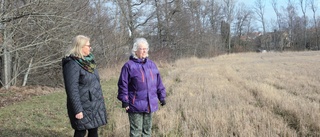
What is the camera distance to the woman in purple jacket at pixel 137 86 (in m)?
4.38

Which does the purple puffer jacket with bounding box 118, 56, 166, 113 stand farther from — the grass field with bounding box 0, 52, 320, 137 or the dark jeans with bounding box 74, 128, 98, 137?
the grass field with bounding box 0, 52, 320, 137

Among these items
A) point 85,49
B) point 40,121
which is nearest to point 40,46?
point 40,121

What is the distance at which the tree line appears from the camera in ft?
37.5

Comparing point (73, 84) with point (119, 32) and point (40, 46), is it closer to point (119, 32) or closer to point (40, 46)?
point (40, 46)

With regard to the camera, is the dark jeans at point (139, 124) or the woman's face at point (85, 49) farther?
the dark jeans at point (139, 124)

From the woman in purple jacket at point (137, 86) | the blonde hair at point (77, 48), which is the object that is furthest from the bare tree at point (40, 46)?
the blonde hair at point (77, 48)

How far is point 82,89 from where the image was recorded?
4027 mm

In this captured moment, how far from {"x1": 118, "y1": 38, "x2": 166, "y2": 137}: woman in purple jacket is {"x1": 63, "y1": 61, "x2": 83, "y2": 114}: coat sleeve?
0.67 metres

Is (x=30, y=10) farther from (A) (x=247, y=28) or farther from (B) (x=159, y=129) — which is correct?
(A) (x=247, y=28)

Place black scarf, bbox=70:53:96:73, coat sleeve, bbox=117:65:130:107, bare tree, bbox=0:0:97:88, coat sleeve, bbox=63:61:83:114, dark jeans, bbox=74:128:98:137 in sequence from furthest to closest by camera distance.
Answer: bare tree, bbox=0:0:97:88, coat sleeve, bbox=117:65:130:107, dark jeans, bbox=74:128:98:137, black scarf, bbox=70:53:96:73, coat sleeve, bbox=63:61:83:114

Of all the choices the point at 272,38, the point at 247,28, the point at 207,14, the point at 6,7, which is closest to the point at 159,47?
the point at 207,14

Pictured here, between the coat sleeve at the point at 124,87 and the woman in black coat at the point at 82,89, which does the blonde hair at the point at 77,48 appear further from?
the coat sleeve at the point at 124,87

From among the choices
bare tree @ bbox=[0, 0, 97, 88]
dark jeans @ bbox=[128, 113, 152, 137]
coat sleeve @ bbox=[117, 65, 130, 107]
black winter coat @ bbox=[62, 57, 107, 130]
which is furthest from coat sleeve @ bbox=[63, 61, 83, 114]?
bare tree @ bbox=[0, 0, 97, 88]

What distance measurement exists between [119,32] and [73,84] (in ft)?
81.1
